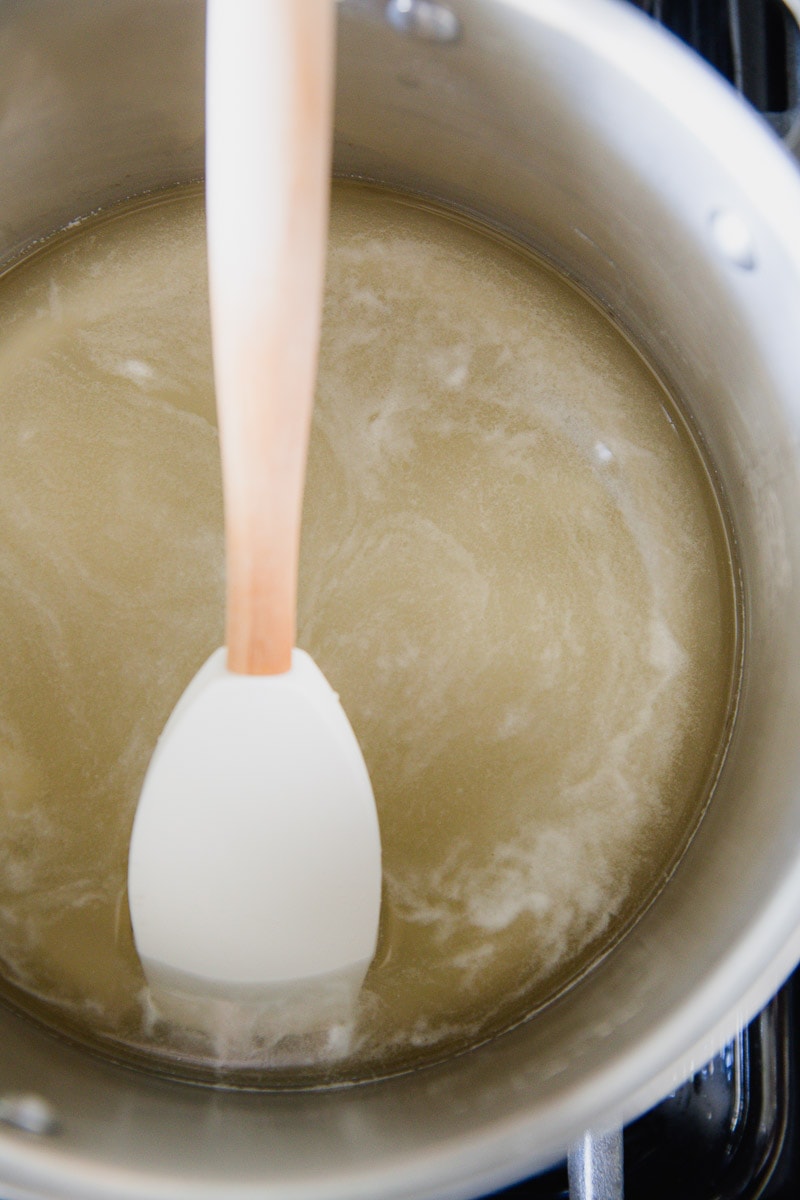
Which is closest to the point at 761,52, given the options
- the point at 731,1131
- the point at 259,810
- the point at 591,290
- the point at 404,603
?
the point at 591,290

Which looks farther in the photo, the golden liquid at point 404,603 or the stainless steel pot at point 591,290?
the golden liquid at point 404,603

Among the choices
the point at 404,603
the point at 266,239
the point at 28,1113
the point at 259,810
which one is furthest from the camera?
the point at 404,603

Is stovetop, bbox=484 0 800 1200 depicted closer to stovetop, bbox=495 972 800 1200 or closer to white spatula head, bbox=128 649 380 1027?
stovetop, bbox=495 972 800 1200

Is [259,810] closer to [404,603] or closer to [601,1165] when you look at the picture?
[404,603]

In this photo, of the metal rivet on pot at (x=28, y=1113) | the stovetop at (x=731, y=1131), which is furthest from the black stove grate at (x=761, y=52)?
the metal rivet on pot at (x=28, y=1113)

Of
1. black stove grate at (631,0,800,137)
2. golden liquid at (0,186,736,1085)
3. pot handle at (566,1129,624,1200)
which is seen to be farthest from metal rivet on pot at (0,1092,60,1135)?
black stove grate at (631,0,800,137)

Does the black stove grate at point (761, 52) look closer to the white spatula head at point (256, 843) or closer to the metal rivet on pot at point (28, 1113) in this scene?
the white spatula head at point (256, 843)
